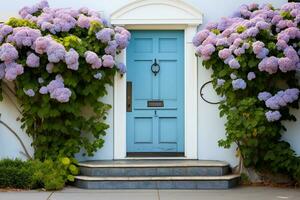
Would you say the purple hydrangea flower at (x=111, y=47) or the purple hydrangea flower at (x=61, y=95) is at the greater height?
the purple hydrangea flower at (x=111, y=47)

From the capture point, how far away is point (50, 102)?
896 centimetres

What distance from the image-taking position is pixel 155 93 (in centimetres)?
987

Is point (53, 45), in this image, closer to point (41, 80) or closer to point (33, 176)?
point (41, 80)

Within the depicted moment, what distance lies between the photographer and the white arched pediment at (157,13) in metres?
9.62

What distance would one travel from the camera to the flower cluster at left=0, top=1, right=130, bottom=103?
866 cm

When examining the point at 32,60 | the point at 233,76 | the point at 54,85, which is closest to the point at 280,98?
the point at 233,76

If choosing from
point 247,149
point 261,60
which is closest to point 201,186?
point 247,149

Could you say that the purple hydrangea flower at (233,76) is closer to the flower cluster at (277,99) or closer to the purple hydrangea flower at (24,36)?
the flower cluster at (277,99)

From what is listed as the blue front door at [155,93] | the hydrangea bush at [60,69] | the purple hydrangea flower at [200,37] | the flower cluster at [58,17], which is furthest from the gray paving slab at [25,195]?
the purple hydrangea flower at [200,37]

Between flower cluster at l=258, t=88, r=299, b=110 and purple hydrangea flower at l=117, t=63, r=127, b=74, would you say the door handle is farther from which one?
flower cluster at l=258, t=88, r=299, b=110

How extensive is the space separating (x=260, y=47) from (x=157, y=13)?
203 cm

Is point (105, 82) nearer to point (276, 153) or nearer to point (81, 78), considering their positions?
point (81, 78)

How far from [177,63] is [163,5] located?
108cm

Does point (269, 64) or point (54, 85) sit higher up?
point (269, 64)
